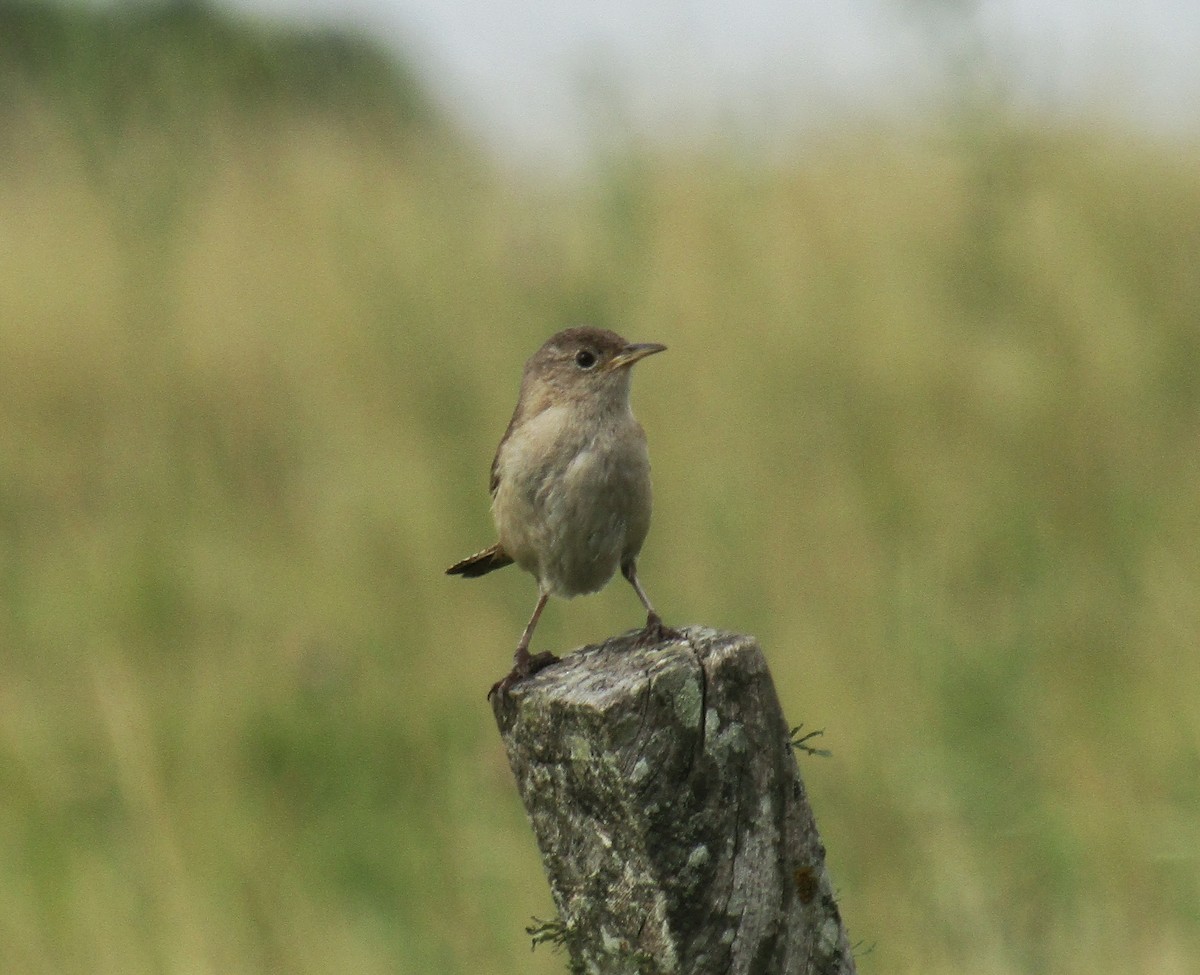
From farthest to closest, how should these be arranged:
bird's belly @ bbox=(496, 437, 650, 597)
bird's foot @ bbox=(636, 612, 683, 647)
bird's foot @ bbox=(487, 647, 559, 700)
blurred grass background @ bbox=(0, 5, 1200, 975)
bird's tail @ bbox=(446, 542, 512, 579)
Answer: blurred grass background @ bbox=(0, 5, 1200, 975)
bird's tail @ bbox=(446, 542, 512, 579)
bird's belly @ bbox=(496, 437, 650, 597)
bird's foot @ bbox=(487, 647, 559, 700)
bird's foot @ bbox=(636, 612, 683, 647)

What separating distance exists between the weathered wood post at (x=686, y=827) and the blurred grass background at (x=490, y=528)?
7.17 ft

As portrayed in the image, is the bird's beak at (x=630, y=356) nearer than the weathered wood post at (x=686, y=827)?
No

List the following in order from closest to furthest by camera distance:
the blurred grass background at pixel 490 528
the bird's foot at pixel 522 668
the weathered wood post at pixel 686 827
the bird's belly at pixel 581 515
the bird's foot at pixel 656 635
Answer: the weathered wood post at pixel 686 827, the bird's foot at pixel 656 635, the bird's foot at pixel 522 668, the bird's belly at pixel 581 515, the blurred grass background at pixel 490 528

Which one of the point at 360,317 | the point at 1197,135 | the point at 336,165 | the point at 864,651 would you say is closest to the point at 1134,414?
the point at 864,651

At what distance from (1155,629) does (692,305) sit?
275 centimetres

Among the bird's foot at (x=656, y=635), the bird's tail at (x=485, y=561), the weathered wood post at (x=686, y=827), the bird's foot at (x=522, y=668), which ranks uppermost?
the bird's tail at (x=485, y=561)

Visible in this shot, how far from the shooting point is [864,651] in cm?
541

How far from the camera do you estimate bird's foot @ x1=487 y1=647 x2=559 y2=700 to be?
2230mm

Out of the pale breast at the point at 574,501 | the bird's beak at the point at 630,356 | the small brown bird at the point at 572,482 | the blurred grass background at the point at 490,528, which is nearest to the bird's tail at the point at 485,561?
the small brown bird at the point at 572,482

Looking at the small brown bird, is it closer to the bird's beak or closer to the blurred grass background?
the bird's beak

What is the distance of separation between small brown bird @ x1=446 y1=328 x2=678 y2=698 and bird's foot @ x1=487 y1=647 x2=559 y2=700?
190 mm

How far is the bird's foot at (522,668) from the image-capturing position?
2.23m

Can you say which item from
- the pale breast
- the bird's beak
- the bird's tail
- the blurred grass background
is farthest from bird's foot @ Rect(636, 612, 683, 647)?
the blurred grass background

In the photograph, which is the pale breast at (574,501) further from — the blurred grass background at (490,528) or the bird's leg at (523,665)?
the blurred grass background at (490,528)
